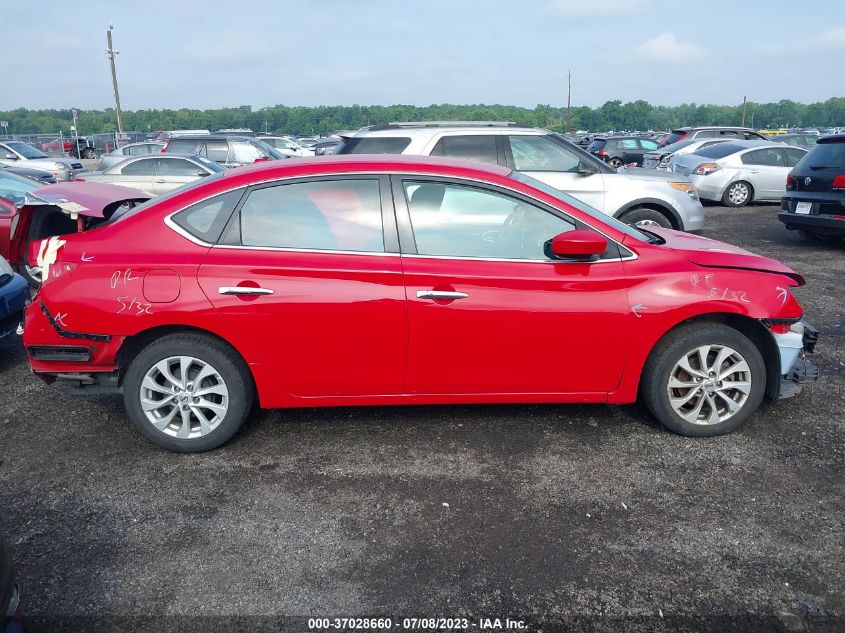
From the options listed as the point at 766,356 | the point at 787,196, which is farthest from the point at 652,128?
the point at 766,356

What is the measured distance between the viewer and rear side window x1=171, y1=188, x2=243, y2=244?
12.2 ft

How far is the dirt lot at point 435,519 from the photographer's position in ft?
8.55

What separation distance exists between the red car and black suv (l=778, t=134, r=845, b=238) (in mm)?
6268

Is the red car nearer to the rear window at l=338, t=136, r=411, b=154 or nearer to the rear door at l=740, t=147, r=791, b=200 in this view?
the rear window at l=338, t=136, r=411, b=154

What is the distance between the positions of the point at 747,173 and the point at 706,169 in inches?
34.1

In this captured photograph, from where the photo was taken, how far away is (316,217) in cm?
378

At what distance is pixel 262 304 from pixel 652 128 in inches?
3970

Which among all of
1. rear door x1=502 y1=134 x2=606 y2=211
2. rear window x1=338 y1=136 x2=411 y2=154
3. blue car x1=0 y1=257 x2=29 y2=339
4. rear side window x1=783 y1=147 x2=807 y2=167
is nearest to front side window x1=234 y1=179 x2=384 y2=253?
blue car x1=0 y1=257 x2=29 y2=339

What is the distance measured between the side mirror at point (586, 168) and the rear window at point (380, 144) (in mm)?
2119

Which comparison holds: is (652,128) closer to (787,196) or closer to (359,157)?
(787,196)

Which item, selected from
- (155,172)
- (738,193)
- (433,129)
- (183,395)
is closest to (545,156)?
(433,129)

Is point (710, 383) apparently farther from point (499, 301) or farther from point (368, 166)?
point (368, 166)

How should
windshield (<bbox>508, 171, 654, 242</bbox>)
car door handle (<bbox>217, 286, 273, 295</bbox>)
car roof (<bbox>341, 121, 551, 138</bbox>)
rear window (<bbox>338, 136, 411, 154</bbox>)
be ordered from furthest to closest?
car roof (<bbox>341, 121, 551, 138</bbox>)
rear window (<bbox>338, 136, 411, 154</bbox>)
windshield (<bbox>508, 171, 654, 242</bbox>)
car door handle (<bbox>217, 286, 273, 295</bbox>)

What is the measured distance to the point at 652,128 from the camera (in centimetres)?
9450
